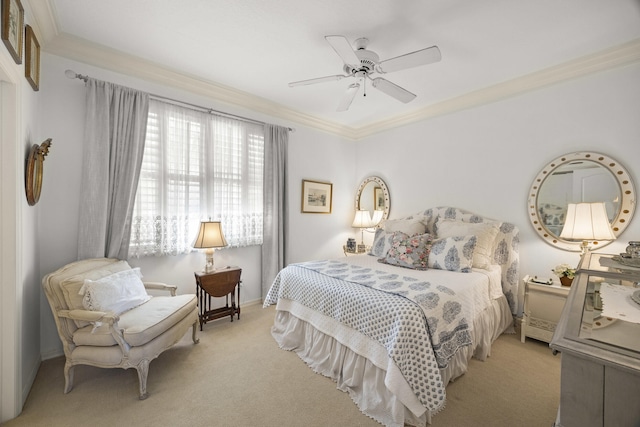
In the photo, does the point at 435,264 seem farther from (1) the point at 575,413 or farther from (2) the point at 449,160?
(1) the point at 575,413

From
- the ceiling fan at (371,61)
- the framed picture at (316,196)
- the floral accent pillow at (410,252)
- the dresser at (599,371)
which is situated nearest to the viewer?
the dresser at (599,371)

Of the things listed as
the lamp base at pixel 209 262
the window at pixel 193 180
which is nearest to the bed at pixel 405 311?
the lamp base at pixel 209 262

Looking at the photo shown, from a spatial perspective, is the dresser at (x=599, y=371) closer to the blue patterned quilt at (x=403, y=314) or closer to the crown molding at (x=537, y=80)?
the blue patterned quilt at (x=403, y=314)

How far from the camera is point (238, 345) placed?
2.62 metres

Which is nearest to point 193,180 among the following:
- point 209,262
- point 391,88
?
point 209,262

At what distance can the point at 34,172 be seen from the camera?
1958mm

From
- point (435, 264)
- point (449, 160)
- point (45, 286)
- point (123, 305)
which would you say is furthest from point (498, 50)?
point (45, 286)

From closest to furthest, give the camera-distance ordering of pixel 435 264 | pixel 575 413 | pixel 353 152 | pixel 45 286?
1. pixel 575 413
2. pixel 45 286
3. pixel 435 264
4. pixel 353 152

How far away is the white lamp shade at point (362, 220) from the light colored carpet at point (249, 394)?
2397 millimetres

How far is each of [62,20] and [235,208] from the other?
7.22 feet

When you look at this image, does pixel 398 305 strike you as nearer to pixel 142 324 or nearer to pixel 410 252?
pixel 410 252

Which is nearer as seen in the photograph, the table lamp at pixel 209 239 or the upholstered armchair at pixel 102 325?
the upholstered armchair at pixel 102 325

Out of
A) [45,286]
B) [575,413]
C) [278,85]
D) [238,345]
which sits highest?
[278,85]

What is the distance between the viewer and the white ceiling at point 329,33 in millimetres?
1969
